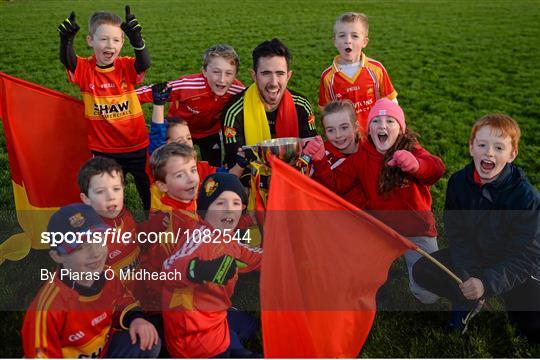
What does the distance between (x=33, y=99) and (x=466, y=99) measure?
8.38m

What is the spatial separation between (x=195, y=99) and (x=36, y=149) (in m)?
1.61

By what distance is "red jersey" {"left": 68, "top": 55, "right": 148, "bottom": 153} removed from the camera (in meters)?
5.12

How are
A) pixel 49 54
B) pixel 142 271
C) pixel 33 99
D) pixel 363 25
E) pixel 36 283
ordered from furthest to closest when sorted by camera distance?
pixel 49 54 < pixel 363 25 < pixel 33 99 < pixel 36 283 < pixel 142 271

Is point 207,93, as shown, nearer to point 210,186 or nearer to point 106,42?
point 106,42

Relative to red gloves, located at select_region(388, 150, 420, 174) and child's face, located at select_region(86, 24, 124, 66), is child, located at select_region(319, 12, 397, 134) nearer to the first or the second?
red gloves, located at select_region(388, 150, 420, 174)

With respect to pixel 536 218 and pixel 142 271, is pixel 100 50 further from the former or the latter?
pixel 536 218

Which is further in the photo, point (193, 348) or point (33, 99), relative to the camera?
point (33, 99)

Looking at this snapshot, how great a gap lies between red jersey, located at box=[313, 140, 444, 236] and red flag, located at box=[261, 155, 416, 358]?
→ 1006mm

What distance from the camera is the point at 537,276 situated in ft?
12.5

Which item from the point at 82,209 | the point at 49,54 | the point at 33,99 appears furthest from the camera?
the point at 49,54

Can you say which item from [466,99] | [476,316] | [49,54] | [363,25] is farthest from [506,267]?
[49,54]

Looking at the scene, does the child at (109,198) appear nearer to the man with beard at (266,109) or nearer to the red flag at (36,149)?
the man with beard at (266,109)

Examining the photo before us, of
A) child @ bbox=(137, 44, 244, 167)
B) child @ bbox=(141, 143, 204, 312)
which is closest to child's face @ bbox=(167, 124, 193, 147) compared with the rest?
child @ bbox=(137, 44, 244, 167)

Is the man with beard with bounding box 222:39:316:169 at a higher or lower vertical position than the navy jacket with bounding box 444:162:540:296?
higher
